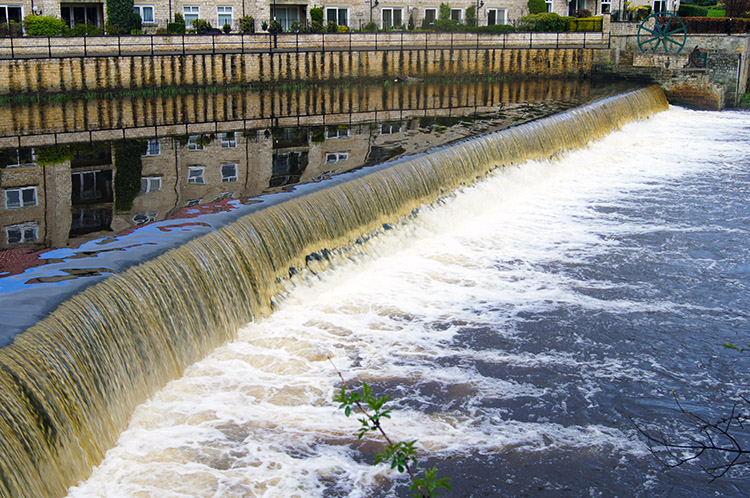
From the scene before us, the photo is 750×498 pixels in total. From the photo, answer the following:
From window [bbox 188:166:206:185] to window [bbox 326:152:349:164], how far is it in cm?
219

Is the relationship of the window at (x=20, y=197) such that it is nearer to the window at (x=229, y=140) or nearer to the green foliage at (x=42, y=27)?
the window at (x=229, y=140)

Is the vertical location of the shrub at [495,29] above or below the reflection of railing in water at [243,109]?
above

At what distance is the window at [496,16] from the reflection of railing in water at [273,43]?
814 centimetres

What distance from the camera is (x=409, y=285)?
38.7 feet

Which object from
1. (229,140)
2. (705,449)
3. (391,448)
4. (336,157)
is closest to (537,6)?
(229,140)

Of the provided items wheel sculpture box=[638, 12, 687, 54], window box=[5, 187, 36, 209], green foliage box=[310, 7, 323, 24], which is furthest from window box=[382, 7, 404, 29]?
window box=[5, 187, 36, 209]

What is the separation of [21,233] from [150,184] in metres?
2.99

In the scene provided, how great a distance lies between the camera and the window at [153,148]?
16547mm

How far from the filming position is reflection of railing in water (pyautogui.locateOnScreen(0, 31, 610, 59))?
96.8ft

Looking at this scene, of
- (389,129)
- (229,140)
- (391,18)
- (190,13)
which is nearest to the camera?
(229,140)

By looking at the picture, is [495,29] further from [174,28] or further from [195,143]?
[195,143]

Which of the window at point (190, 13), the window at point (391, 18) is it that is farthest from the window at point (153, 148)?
the window at point (391, 18)

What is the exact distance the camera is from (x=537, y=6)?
1837 inches

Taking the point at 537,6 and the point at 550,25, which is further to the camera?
the point at 537,6
